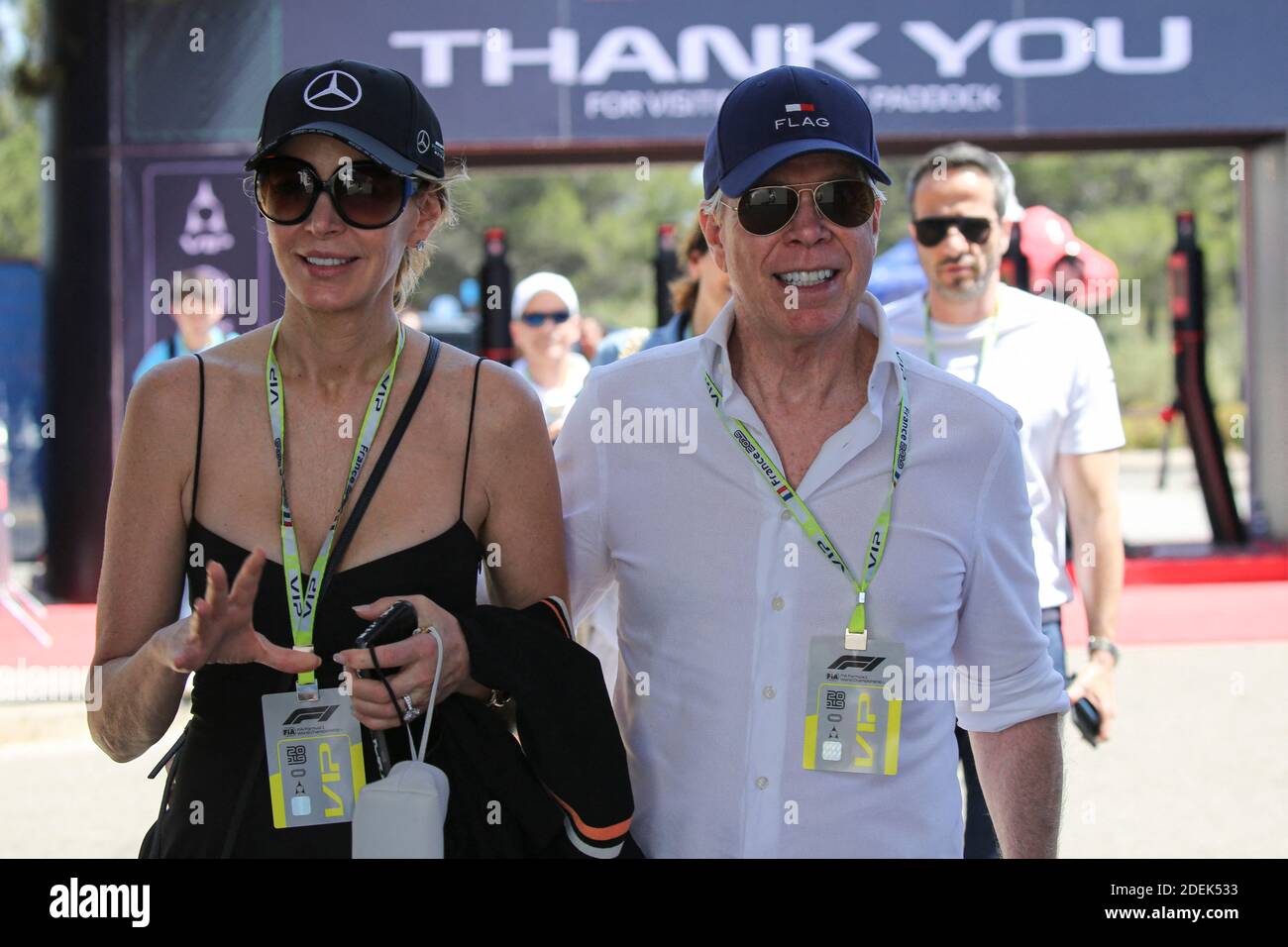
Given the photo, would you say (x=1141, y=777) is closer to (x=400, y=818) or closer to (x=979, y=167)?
(x=979, y=167)

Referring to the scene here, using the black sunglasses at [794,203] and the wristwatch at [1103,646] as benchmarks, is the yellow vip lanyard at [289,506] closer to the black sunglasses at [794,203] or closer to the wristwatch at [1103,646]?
the black sunglasses at [794,203]

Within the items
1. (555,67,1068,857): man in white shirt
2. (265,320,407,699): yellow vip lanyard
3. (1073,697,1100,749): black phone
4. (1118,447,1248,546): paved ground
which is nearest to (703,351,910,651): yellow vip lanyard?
(555,67,1068,857): man in white shirt

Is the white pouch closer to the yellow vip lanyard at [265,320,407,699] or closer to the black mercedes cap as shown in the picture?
the yellow vip lanyard at [265,320,407,699]

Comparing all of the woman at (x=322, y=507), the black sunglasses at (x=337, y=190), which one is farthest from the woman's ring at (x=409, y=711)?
the black sunglasses at (x=337, y=190)

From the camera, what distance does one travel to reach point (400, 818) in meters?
1.98

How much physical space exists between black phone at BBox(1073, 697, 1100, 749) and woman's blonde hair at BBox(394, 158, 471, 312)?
260cm

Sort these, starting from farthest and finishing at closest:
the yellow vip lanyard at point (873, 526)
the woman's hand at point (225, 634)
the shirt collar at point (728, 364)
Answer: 1. the shirt collar at point (728, 364)
2. the yellow vip lanyard at point (873, 526)
3. the woman's hand at point (225, 634)

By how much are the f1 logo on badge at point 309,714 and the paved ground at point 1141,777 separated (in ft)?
10.7

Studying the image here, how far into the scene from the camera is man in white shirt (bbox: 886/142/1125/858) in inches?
165

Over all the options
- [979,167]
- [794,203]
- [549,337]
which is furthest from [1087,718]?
[549,337]

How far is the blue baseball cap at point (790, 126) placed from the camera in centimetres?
235

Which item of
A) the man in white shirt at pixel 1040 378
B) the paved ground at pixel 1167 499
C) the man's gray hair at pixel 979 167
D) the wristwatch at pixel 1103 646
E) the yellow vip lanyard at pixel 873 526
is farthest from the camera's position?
the paved ground at pixel 1167 499

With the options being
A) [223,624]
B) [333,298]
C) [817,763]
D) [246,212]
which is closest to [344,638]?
[223,624]

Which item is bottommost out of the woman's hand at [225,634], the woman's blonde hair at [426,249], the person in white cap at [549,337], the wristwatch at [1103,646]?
the wristwatch at [1103,646]
